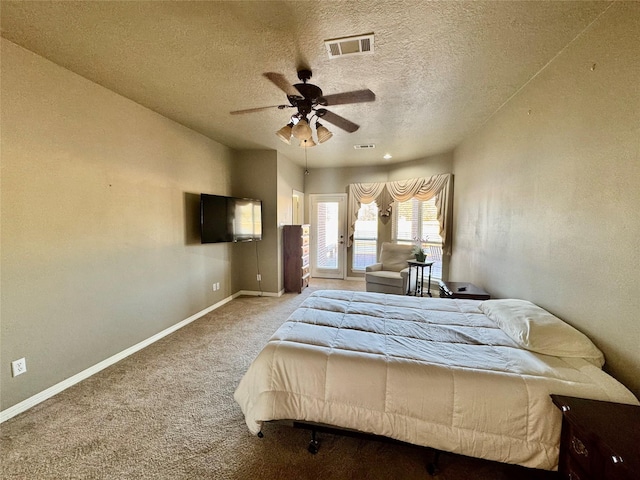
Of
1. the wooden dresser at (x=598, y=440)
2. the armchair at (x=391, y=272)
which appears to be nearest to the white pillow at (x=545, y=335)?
the wooden dresser at (x=598, y=440)

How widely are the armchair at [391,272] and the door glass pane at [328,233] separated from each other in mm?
1589

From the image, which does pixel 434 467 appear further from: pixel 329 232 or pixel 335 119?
pixel 329 232

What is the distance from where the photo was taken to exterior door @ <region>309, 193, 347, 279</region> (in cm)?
621

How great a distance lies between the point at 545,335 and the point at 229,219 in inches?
149

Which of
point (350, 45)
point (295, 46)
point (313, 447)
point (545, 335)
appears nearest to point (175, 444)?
point (313, 447)

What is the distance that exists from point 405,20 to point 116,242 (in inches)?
124

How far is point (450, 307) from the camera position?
2340 millimetres

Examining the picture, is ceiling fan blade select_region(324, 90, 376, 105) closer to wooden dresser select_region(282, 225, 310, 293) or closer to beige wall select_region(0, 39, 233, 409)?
beige wall select_region(0, 39, 233, 409)

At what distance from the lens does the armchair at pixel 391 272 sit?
14.3 ft

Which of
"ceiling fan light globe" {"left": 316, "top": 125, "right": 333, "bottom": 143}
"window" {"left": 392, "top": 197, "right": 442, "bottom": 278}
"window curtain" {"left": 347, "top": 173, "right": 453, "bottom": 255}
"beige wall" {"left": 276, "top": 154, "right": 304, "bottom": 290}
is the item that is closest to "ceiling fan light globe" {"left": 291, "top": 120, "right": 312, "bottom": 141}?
Result: "ceiling fan light globe" {"left": 316, "top": 125, "right": 333, "bottom": 143}

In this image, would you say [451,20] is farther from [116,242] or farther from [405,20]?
[116,242]

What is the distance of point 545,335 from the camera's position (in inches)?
61.7

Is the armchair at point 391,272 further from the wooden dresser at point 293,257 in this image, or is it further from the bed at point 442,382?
the bed at point 442,382

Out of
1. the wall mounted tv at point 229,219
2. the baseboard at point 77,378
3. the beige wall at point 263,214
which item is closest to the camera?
the baseboard at point 77,378
